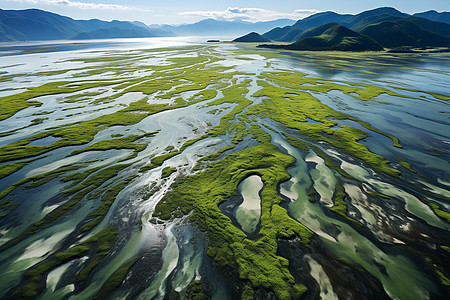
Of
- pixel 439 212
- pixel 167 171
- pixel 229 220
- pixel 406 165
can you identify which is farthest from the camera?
pixel 406 165

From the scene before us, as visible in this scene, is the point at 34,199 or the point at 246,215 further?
the point at 34,199

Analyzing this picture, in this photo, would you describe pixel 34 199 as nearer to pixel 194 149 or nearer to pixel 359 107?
pixel 194 149

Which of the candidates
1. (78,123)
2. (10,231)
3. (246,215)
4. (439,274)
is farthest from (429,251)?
(78,123)

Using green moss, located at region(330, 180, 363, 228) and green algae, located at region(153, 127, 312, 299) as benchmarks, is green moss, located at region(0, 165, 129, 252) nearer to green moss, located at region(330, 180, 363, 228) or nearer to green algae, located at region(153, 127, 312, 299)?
green algae, located at region(153, 127, 312, 299)

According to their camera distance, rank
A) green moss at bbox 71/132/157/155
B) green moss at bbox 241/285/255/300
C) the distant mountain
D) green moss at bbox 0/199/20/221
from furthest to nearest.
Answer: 1. the distant mountain
2. green moss at bbox 71/132/157/155
3. green moss at bbox 0/199/20/221
4. green moss at bbox 241/285/255/300

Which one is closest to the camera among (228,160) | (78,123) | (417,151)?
(228,160)

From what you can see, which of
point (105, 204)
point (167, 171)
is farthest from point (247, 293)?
point (167, 171)

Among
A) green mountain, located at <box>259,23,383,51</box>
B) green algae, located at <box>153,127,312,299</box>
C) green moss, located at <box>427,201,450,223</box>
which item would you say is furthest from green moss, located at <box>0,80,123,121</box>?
green mountain, located at <box>259,23,383,51</box>

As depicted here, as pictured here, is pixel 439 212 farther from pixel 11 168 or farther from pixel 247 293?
pixel 11 168
